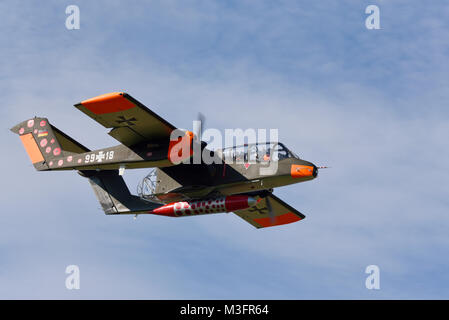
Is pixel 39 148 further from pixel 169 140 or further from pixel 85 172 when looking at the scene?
pixel 169 140

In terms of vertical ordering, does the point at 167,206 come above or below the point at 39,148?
below

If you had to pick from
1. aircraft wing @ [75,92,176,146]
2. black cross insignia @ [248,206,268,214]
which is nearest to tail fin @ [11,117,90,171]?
aircraft wing @ [75,92,176,146]

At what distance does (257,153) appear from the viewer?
33688 mm

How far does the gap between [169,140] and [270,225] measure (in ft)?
34.0

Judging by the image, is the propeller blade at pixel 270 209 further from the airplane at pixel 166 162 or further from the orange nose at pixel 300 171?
the orange nose at pixel 300 171

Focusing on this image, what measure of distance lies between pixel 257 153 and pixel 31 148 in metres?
A: 12.4

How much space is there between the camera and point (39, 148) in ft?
122

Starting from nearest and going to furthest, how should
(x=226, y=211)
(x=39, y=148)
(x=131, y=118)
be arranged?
(x=131, y=118)
(x=226, y=211)
(x=39, y=148)

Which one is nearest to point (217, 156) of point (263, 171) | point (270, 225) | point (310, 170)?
point (263, 171)

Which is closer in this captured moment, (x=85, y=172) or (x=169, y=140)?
(x=169, y=140)

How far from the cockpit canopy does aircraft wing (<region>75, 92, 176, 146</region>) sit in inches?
131

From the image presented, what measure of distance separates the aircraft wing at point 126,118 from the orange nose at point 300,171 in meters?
5.90

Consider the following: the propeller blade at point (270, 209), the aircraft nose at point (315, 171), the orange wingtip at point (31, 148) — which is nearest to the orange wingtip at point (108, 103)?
the orange wingtip at point (31, 148)

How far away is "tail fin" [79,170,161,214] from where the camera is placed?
124 ft
